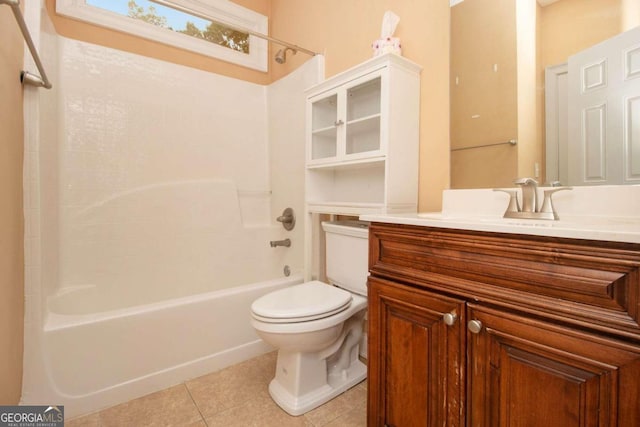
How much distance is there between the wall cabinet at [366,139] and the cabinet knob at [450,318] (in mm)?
637

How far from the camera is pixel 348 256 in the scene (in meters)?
1.53

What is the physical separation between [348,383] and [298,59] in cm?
218

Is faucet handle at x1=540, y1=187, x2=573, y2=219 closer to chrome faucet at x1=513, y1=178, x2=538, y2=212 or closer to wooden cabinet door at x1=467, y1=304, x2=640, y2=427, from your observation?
chrome faucet at x1=513, y1=178, x2=538, y2=212

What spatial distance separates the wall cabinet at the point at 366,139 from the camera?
1.38 meters

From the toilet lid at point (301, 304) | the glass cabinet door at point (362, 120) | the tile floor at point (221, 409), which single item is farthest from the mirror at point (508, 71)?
the tile floor at point (221, 409)

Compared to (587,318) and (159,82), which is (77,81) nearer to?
(159,82)

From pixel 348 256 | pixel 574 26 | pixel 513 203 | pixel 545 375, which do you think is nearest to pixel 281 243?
pixel 348 256

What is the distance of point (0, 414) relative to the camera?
929 millimetres

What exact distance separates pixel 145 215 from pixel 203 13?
1447 mm

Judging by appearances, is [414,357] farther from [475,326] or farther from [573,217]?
[573,217]

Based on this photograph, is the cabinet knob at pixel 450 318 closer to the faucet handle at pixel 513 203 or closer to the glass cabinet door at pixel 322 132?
the faucet handle at pixel 513 203

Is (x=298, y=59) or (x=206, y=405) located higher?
(x=298, y=59)

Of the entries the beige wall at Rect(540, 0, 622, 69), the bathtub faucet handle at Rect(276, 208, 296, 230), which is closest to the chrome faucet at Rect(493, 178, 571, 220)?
the beige wall at Rect(540, 0, 622, 69)

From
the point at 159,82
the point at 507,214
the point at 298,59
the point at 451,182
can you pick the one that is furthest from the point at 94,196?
the point at 507,214
